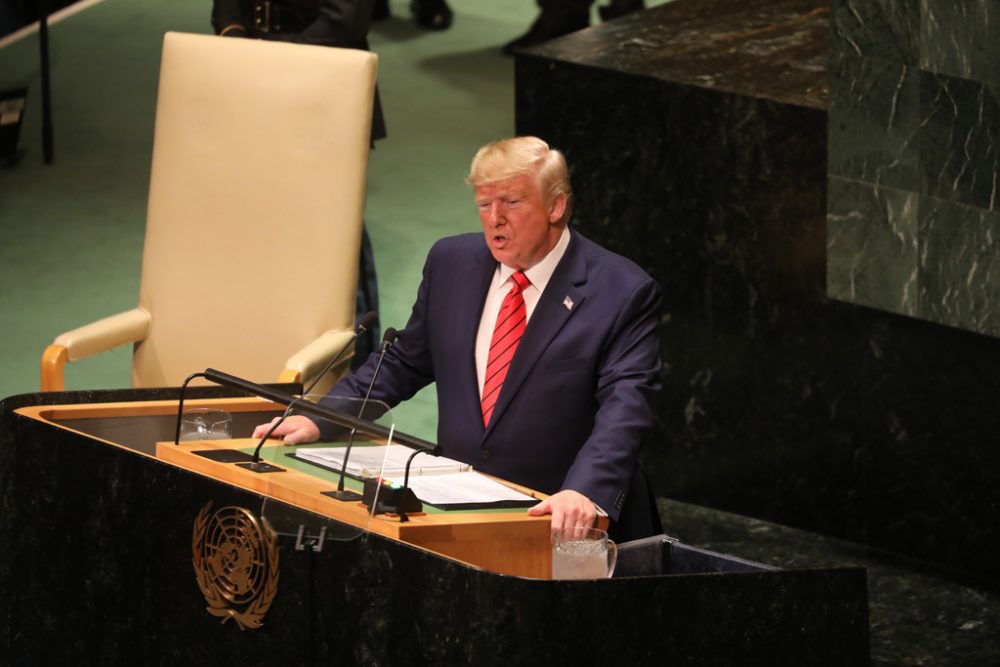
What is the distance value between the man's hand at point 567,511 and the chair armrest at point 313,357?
1127mm

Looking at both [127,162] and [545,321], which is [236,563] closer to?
[545,321]

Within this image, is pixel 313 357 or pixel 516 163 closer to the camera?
pixel 516 163

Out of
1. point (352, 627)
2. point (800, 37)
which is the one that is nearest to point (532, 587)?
point (352, 627)

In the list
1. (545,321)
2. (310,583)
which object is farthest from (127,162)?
(310,583)

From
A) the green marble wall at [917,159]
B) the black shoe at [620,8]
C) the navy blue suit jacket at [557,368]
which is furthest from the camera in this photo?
the black shoe at [620,8]

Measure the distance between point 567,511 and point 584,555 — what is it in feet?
0.50

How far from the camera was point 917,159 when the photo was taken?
463cm

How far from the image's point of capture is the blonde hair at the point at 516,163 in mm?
3678

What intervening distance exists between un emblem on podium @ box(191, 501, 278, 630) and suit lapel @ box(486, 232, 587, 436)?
76cm

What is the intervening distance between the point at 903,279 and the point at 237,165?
5.59 ft

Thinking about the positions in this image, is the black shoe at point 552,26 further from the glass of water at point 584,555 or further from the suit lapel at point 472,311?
the glass of water at point 584,555

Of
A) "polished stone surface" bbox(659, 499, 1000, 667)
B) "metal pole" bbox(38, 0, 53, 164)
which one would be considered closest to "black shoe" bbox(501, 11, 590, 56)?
"metal pole" bbox(38, 0, 53, 164)

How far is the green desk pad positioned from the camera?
3156 millimetres

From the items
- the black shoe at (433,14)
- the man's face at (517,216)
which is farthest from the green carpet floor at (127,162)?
the man's face at (517,216)
